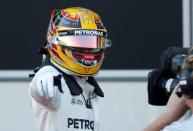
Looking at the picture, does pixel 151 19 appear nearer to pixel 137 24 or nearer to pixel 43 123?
pixel 137 24

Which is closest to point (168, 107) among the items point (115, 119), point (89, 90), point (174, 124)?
point (174, 124)

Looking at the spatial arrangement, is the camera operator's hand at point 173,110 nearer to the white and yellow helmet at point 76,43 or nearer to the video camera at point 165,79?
the video camera at point 165,79

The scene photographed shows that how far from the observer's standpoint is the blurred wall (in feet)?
16.2

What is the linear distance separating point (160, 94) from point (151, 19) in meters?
1.50

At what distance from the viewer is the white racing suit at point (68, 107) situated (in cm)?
386

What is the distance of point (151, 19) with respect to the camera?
16.4ft

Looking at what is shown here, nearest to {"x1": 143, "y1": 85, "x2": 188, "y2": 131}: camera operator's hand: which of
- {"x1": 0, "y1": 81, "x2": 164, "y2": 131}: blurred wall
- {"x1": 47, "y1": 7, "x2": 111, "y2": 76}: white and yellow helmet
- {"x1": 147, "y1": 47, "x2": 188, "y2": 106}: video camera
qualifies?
{"x1": 147, "y1": 47, "x2": 188, "y2": 106}: video camera

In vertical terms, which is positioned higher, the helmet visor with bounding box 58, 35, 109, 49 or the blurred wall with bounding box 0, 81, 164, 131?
the helmet visor with bounding box 58, 35, 109, 49

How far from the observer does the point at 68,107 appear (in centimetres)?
390

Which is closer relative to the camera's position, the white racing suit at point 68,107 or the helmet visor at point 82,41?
the white racing suit at point 68,107

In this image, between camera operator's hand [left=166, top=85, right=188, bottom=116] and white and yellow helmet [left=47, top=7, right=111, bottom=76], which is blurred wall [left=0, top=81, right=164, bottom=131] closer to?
white and yellow helmet [left=47, top=7, right=111, bottom=76]

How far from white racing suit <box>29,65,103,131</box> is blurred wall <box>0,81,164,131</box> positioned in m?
0.90

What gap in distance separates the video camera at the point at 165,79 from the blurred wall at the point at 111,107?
1.30m

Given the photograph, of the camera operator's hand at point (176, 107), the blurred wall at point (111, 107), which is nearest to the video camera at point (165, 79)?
the camera operator's hand at point (176, 107)
